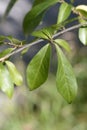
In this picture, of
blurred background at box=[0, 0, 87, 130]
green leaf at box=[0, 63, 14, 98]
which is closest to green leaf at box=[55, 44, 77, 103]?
green leaf at box=[0, 63, 14, 98]

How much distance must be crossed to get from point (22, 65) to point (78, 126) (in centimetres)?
62

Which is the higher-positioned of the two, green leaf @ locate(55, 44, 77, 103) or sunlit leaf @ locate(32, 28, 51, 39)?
sunlit leaf @ locate(32, 28, 51, 39)

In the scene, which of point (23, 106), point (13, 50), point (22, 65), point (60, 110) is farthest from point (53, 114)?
point (13, 50)

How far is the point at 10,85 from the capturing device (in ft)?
2.84

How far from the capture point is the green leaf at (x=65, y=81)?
2.68ft

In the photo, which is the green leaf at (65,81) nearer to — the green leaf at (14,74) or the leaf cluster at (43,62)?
the leaf cluster at (43,62)

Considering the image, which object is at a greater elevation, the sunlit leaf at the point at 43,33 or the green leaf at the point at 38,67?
the sunlit leaf at the point at 43,33

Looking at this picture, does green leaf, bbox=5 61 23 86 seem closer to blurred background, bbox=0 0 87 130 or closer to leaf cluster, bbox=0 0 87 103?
leaf cluster, bbox=0 0 87 103

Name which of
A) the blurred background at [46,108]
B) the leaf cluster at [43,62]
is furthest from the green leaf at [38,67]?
the blurred background at [46,108]

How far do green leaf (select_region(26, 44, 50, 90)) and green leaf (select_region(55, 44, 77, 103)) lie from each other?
0.03 m

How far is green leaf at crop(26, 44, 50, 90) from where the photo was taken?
836mm

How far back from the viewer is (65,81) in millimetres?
829

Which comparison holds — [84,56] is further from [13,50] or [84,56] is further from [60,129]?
[13,50]

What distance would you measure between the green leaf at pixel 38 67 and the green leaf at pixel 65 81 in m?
0.03
